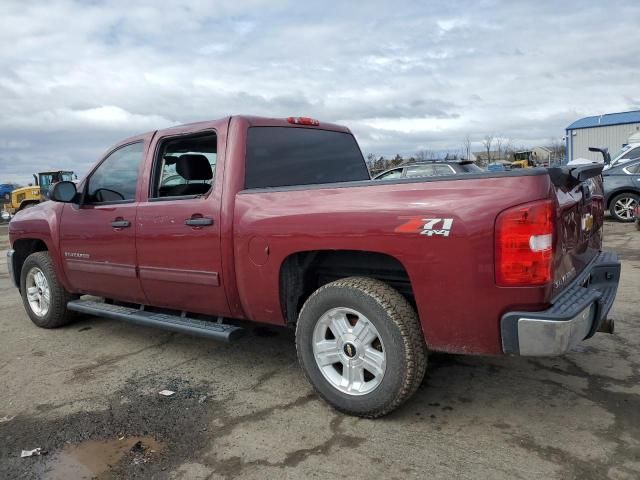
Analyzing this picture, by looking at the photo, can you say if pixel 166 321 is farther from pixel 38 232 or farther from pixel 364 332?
pixel 38 232

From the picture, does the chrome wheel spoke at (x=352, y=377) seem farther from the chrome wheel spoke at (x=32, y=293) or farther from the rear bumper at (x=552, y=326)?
the chrome wheel spoke at (x=32, y=293)

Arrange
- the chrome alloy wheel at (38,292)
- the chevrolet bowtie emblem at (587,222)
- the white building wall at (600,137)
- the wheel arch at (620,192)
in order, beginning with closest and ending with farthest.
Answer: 1. the chevrolet bowtie emblem at (587,222)
2. the chrome alloy wheel at (38,292)
3. the wheel arch at (620,192)
4. the white building wall at (600,137)

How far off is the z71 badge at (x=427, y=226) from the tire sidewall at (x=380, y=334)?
47 cm

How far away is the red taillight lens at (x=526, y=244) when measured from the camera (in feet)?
8.64

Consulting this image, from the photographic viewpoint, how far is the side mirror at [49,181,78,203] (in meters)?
4.86

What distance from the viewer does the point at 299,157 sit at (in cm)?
441

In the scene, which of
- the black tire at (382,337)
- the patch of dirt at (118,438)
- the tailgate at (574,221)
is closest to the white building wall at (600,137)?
the tailgate at (574,221)

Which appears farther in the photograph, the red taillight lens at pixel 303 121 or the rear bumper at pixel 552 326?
the red taillight lens at pixel 303 121

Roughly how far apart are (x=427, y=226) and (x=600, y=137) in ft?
111

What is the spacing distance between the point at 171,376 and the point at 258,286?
1154 millimetres

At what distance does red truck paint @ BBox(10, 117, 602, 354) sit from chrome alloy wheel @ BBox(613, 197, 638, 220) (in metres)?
9.85

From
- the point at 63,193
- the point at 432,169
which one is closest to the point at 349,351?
the point at 63,193

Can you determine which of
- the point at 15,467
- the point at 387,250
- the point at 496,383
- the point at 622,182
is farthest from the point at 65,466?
the point at 622,182

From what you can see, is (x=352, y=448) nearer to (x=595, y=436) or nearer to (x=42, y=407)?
(x=595, y=436)
